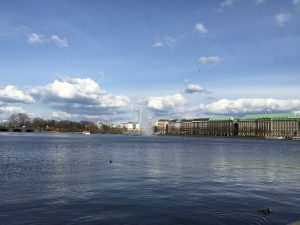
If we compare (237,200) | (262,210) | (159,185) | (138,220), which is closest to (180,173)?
(159,185)

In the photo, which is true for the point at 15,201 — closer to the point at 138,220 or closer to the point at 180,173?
the point at 138,220

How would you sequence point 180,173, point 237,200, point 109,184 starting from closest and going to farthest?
1. point 237,200
2. point 109,184
3. point 180,173

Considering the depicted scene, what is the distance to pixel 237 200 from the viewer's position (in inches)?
964

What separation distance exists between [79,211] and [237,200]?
29.9 feet

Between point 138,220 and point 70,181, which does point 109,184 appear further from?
point 138,220

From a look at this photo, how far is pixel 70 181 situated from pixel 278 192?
14.3 m

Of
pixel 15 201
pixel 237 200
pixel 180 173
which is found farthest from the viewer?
pixel 180 173

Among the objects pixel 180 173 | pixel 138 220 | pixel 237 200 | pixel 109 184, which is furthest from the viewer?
pixel 180 173

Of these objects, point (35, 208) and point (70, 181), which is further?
point (70, 181)

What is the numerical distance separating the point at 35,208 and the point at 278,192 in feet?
50.6

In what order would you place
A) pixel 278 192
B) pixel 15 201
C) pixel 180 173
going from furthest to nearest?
pixel 180 173
pixel 278 192
pixel 15 201

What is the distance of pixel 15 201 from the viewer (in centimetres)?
2291

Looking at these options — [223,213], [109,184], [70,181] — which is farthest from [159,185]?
[223,213]

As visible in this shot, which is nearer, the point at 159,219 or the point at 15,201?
the point at 159,219
